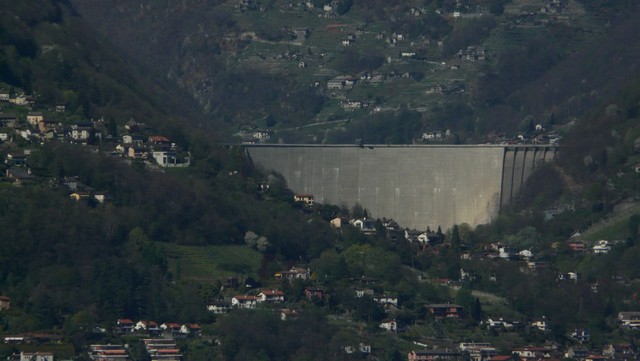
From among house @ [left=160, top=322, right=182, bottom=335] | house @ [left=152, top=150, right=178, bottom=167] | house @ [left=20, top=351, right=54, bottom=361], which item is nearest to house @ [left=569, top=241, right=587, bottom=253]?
house @ [left=152, top=150, right=178, bottom=167]

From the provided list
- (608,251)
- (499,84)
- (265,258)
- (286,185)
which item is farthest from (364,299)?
(499,84)

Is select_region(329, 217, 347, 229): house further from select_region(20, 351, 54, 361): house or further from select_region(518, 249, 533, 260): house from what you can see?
select_region(20, 351, 54, 361): house

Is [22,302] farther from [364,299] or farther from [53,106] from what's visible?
[53,106]

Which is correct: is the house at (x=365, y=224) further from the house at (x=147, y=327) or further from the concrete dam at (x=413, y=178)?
the house at (x=147, y=327)

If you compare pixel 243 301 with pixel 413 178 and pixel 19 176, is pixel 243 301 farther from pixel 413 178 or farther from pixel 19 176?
pixel 413 178

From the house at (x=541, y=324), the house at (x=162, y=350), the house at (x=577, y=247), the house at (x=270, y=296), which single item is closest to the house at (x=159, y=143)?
the house at (x=577, y=247)

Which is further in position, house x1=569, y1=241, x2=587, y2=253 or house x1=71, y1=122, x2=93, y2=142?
house x1=569, y1=241, x2=587, y2=253
